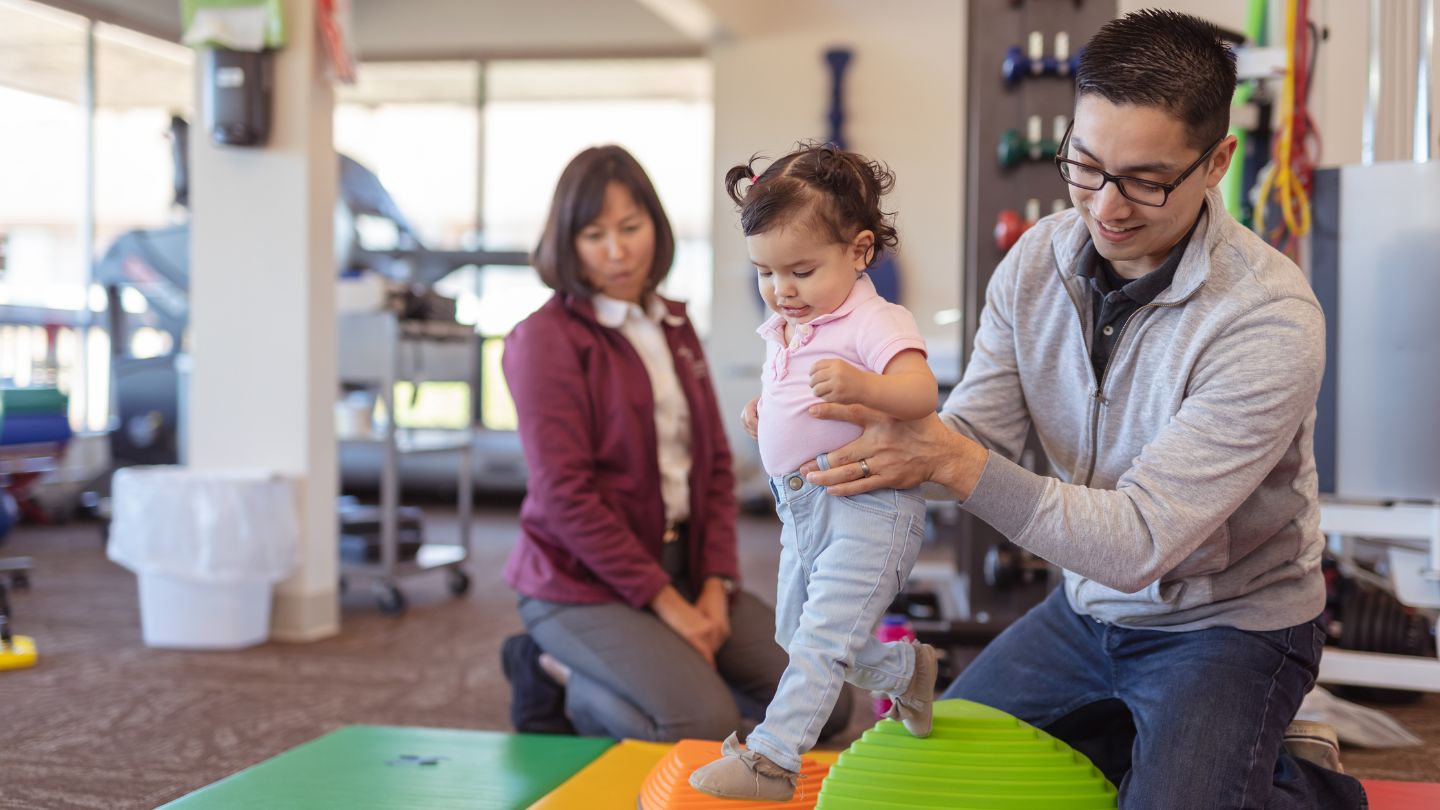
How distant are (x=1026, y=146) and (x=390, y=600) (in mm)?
2309

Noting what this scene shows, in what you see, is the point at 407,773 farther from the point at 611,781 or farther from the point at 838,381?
the point at 838,381

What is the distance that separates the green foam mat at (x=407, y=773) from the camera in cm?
168

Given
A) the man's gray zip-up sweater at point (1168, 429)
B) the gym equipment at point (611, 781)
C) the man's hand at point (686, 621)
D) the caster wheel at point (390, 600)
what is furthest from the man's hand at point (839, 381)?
the caster wheel at point (390, 600)

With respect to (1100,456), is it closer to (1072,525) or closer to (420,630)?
(1072,525)

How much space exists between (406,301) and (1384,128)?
304cm

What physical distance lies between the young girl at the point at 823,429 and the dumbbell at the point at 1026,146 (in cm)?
155

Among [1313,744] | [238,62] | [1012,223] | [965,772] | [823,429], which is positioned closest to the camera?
[823,429]

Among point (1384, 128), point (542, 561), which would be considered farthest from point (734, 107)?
point (542, 561)

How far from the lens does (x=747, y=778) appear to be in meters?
1.29

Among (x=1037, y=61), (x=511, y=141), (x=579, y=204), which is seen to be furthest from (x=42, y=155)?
(x=1037, y=61)

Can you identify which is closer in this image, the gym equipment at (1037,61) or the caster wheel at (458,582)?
the gym equipment at (1037,61)

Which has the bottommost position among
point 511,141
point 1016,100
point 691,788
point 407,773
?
point 407,773

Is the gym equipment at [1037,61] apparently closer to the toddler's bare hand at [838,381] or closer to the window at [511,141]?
the toddler's bare hand at [838,381]

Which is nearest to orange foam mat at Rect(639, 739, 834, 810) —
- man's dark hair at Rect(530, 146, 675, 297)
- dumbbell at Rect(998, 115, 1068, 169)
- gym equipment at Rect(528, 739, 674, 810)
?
gym equipment at Rect(528, 739, 674, 810)
